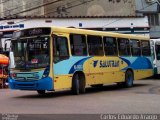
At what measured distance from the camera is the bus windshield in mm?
18406

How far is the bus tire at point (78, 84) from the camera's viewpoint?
776 inches

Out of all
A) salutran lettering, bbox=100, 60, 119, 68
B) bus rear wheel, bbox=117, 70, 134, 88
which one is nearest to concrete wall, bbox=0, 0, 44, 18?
bus rear wheel, bbox=117, 70, 134, 88

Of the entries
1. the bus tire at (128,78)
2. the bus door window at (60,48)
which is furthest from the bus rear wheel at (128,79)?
the bus door window at (60,48)

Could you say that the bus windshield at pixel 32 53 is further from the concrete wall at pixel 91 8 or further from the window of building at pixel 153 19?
the window of building at pixel 153 19

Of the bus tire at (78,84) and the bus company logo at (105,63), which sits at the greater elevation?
the bus company logo at (105,63)

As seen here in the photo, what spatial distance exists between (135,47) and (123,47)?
178 centimetres

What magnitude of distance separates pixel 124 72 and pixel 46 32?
23.7 ft

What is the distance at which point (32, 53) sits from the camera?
61.3 ft

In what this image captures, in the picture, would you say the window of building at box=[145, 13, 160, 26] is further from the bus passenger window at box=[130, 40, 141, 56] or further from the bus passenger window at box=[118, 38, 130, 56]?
the bus passenger window at box=[118, 38, 130, 56]

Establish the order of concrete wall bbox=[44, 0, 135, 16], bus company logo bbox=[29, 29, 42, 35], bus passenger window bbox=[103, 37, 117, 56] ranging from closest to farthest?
1. bus company logo bbox=[29, 29, 42, 35]
2. bus passenger window bbox=[103, 37, 117, 56]
3. concrete wall bbox=[44, 0, 135, 16]

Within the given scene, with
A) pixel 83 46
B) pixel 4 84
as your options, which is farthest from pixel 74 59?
pixel 4 84

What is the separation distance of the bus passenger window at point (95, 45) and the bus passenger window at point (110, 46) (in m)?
0.48

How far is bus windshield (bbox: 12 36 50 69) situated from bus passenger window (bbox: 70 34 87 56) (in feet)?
5.16

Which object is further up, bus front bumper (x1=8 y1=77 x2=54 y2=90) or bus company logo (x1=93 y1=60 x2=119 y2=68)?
bus company logo (x1=93 y1=60 x2=119 y2=68)
